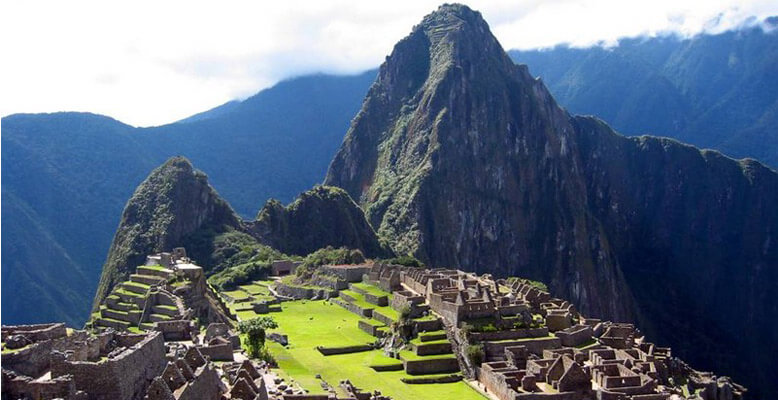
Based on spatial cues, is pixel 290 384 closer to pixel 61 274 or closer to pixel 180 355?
pixel 180 355

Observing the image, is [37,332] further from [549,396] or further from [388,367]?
[388,367]

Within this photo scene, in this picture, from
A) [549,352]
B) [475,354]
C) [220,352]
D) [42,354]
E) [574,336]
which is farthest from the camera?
[574,336]

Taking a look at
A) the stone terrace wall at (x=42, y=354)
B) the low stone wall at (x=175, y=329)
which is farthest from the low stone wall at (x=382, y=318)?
the stone terrace wall at (x=42, y=354)

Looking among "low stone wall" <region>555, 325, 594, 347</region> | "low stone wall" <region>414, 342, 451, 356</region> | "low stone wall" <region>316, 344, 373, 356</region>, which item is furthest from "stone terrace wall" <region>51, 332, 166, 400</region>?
"low stone wall" <region>555, 325, 594, 347</region>

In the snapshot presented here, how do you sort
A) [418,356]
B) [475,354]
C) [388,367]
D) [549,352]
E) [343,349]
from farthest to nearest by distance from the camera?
[343,349], [418,356], [388,367], [475,354], [549,352]

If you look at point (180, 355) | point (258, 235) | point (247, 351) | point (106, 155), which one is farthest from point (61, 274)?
point (180, 355)

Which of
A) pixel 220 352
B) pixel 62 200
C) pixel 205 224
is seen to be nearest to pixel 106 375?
pixel 220 352

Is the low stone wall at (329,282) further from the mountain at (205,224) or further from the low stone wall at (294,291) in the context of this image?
the mountain at (205,224)
